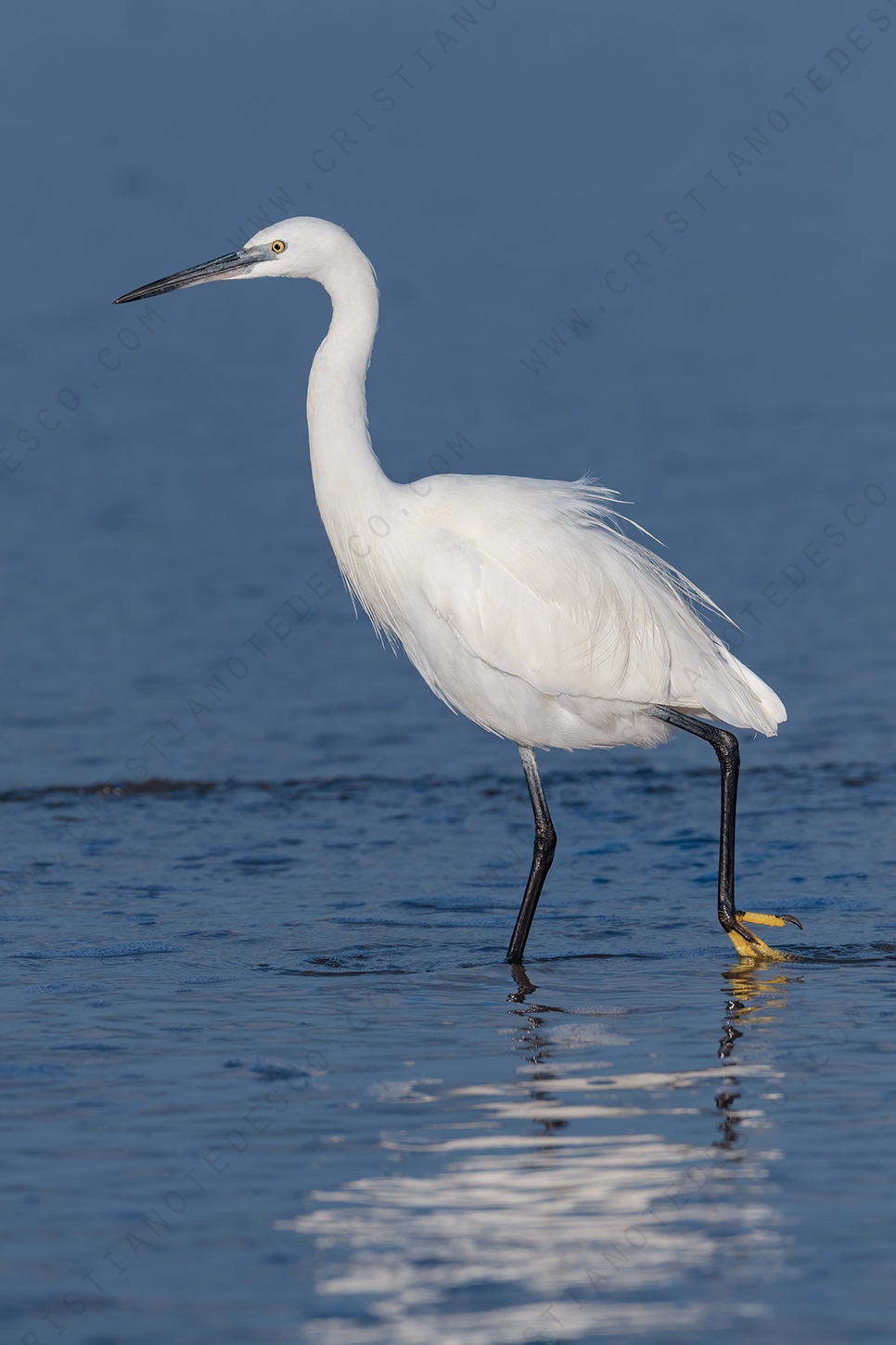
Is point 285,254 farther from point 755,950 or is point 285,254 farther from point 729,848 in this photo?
point 755,950

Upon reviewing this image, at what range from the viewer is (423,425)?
2100cm

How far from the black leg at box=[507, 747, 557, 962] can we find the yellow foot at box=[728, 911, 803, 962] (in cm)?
79

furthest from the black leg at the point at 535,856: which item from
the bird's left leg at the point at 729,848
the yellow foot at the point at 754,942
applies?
the yellow foot at the point at 754,942

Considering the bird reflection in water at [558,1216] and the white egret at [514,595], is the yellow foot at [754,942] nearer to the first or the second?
the white egret at [514,595]

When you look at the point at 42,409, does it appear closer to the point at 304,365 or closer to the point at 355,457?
the point at 304,365

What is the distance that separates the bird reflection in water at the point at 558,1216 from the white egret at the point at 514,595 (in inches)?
70.5

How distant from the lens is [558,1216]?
4.53 metres

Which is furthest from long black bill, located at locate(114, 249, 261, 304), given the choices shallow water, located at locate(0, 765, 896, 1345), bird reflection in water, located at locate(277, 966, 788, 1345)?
bird reflection in water, located at locate(277, 966, 788, 1345)

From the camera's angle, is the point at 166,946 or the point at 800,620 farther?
the point at 800,620

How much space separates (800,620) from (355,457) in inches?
277

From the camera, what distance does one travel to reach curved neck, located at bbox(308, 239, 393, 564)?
7.61 meters

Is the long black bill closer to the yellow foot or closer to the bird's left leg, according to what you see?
the bird's left leg

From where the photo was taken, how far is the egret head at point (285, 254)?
7.70m

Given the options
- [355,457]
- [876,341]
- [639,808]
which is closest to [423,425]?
[876,341]
